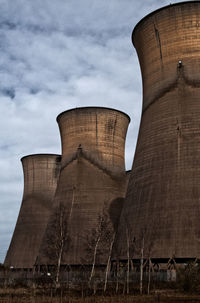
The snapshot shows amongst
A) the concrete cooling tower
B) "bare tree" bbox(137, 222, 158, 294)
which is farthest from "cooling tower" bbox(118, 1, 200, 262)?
the concrete cooling tower

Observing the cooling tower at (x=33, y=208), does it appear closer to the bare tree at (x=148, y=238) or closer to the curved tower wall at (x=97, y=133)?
the curved tower wall at (x=97, y=133)

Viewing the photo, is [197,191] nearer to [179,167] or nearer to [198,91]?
[179,167]

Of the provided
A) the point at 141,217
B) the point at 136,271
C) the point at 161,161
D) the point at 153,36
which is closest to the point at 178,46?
the point at 153,36

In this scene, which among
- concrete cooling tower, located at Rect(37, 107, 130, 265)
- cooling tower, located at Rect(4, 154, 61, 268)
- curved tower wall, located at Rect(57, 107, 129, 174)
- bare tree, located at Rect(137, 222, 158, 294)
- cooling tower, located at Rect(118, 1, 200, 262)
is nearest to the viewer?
cooling tower, located at Rect(118, 1, 200, 262)

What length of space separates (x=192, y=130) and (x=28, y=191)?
846 inches

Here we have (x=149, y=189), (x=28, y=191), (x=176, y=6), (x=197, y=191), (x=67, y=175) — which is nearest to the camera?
(x=197, y=191)

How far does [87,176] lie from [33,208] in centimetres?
997

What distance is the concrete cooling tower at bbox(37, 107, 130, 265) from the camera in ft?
87.3

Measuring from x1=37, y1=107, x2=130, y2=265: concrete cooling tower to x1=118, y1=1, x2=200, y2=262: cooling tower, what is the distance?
6980 mm

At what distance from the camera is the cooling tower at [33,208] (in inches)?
1394

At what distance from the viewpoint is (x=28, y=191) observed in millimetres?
37375

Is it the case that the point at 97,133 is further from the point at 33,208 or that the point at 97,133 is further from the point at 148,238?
the point at 148,238

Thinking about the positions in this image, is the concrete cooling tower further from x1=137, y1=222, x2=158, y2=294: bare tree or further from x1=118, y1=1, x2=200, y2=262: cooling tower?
x1=137, y1=222, x2=158, y2=294: bare tree

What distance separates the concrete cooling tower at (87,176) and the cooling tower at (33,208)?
7.49m
